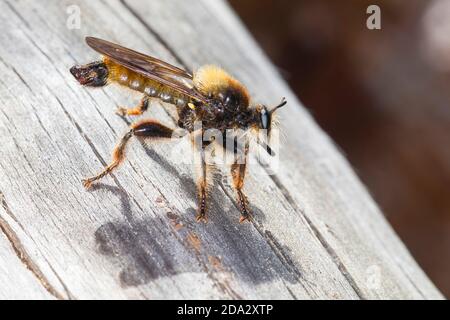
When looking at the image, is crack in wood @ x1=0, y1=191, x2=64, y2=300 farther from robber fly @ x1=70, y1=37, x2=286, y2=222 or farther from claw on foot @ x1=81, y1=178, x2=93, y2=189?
robber fly @ x1=70, y1=37, x2=286, y2=222

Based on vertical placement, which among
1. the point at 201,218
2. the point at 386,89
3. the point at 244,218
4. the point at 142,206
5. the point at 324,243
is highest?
the point at 142,206

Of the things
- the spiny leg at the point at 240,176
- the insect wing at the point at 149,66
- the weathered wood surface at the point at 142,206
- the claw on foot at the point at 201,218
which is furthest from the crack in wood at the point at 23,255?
the insect wing at the point at 149,66

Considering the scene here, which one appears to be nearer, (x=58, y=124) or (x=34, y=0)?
(x=58, y=124)

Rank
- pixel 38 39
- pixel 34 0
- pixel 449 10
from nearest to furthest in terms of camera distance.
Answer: pixel 38 39, pixel 34 0, pixel 449 10

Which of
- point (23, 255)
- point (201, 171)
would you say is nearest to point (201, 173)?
point (201, 171)

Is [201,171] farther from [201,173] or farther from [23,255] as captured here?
[23,255]

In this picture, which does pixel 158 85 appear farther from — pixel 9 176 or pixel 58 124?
pixel 9 176

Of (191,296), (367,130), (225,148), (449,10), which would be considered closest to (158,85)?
(225,148)

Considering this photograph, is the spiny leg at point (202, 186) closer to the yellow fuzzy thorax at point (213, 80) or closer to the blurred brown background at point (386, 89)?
the yellow fuzzy thorax at point (213, 80)
